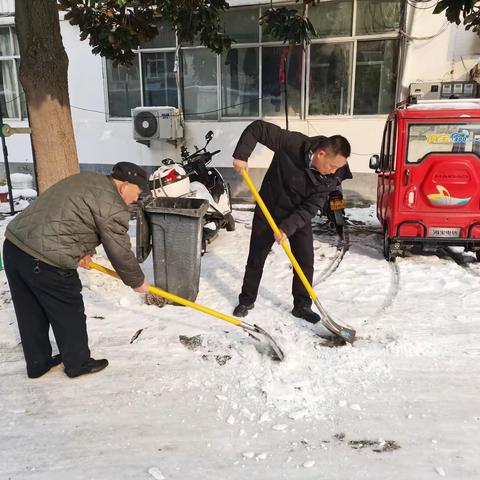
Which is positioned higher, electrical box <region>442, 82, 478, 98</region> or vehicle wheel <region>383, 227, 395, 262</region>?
electrical box <region>442, 82, 478, 98</region>

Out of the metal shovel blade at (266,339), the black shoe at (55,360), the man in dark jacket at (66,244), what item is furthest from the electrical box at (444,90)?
the black shoe at (55,360)

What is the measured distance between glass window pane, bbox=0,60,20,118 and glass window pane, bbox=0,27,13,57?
0.19 metres

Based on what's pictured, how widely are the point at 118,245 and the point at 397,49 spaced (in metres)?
7.95

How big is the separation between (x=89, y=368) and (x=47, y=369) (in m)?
0.30

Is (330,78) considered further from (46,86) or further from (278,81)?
(46,86)

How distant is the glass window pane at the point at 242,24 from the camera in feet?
30.1

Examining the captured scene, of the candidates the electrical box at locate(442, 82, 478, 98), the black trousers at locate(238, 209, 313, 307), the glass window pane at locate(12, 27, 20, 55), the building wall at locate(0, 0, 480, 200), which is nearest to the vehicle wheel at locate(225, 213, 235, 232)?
the black trousers at locate(238, 209, 313, 307)

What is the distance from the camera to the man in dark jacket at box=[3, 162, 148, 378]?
2.58 meters

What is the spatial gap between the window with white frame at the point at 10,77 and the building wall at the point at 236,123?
41cm

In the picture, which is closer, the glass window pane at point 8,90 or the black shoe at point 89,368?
the black shoe at point 89,368

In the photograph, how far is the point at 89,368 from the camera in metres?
3.04

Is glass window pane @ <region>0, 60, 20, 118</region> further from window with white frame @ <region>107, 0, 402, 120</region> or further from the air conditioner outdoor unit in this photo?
the air conditioner outdoor unit

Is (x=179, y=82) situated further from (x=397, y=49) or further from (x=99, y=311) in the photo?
(x=99, y=311)

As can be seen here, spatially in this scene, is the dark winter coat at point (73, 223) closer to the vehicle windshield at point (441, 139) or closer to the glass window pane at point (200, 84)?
the vehicle windshield at point (441, 139)
